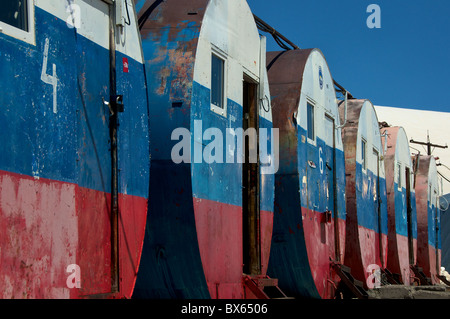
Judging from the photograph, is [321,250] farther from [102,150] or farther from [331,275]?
[102,150]

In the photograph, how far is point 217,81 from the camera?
26.8 ft

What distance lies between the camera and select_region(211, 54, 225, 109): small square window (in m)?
8.02

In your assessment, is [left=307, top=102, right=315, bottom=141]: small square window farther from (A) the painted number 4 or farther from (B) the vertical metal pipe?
(A) the painted number 4

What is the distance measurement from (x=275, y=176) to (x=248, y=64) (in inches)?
92.8

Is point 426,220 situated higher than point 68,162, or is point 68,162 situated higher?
point 426,220

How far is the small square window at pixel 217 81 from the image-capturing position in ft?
26.3

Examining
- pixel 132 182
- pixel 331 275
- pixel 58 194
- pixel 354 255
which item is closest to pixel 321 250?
pixel 331 275

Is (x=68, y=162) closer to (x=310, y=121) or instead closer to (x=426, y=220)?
(x=310, y=121)

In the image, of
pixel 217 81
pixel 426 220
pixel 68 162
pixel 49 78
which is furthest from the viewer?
pixel 426 220

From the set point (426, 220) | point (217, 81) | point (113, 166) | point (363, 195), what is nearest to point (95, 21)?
point (113, 166)

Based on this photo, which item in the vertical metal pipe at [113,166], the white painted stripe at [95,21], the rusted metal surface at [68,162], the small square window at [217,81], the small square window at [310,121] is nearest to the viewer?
the rusted metal surface at [68,162]

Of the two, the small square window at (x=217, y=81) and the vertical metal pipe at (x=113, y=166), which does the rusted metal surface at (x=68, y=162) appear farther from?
the small square window at (x=217, y=81)

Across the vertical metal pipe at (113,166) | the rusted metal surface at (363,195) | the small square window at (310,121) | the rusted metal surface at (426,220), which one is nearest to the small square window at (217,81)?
the vertical metal pipe at (113,166)

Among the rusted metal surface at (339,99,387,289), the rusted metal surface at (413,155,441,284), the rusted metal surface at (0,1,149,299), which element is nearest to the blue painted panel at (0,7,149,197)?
the rusted metal surface at (0,1,149,299)
